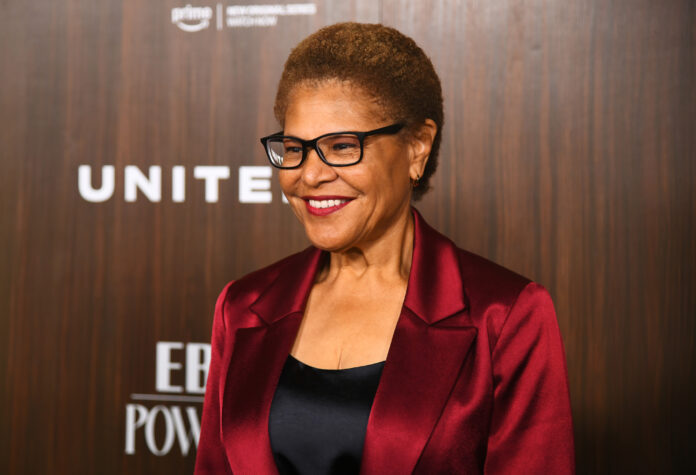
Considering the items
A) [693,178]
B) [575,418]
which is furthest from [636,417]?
[693,178]

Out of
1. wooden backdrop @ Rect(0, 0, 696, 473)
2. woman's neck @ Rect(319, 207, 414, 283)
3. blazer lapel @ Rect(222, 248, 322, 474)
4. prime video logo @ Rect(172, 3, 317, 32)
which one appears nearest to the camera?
blazer lapel @ Rect(222, 248, 322, 474)

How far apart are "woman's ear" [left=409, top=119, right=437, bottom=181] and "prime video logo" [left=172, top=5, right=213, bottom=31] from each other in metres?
1.33

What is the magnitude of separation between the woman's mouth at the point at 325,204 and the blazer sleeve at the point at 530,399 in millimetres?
365

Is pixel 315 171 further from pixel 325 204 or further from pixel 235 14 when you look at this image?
pixel 235 14

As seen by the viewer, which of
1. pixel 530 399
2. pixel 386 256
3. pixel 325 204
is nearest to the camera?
pixel 530 399

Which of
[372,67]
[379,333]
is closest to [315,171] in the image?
[372,67]

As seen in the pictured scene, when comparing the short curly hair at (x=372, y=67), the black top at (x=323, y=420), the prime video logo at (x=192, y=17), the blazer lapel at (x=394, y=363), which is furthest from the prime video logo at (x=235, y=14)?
the black top at (x=323, y=420)

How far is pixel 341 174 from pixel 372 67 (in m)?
0.21

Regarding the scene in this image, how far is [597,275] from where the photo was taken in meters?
2.06

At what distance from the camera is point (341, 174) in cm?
117

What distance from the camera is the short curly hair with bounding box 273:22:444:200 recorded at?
1.18m

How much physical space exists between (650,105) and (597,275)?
56cm

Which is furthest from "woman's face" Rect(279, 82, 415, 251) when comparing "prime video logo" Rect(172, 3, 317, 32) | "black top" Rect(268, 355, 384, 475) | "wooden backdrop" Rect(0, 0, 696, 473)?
"prime video logo" Rect(172, 3, 317, 32)

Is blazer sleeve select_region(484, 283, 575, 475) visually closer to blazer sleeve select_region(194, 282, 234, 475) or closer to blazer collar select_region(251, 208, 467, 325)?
blazer collar select_region(251, 208, 467, 325)
